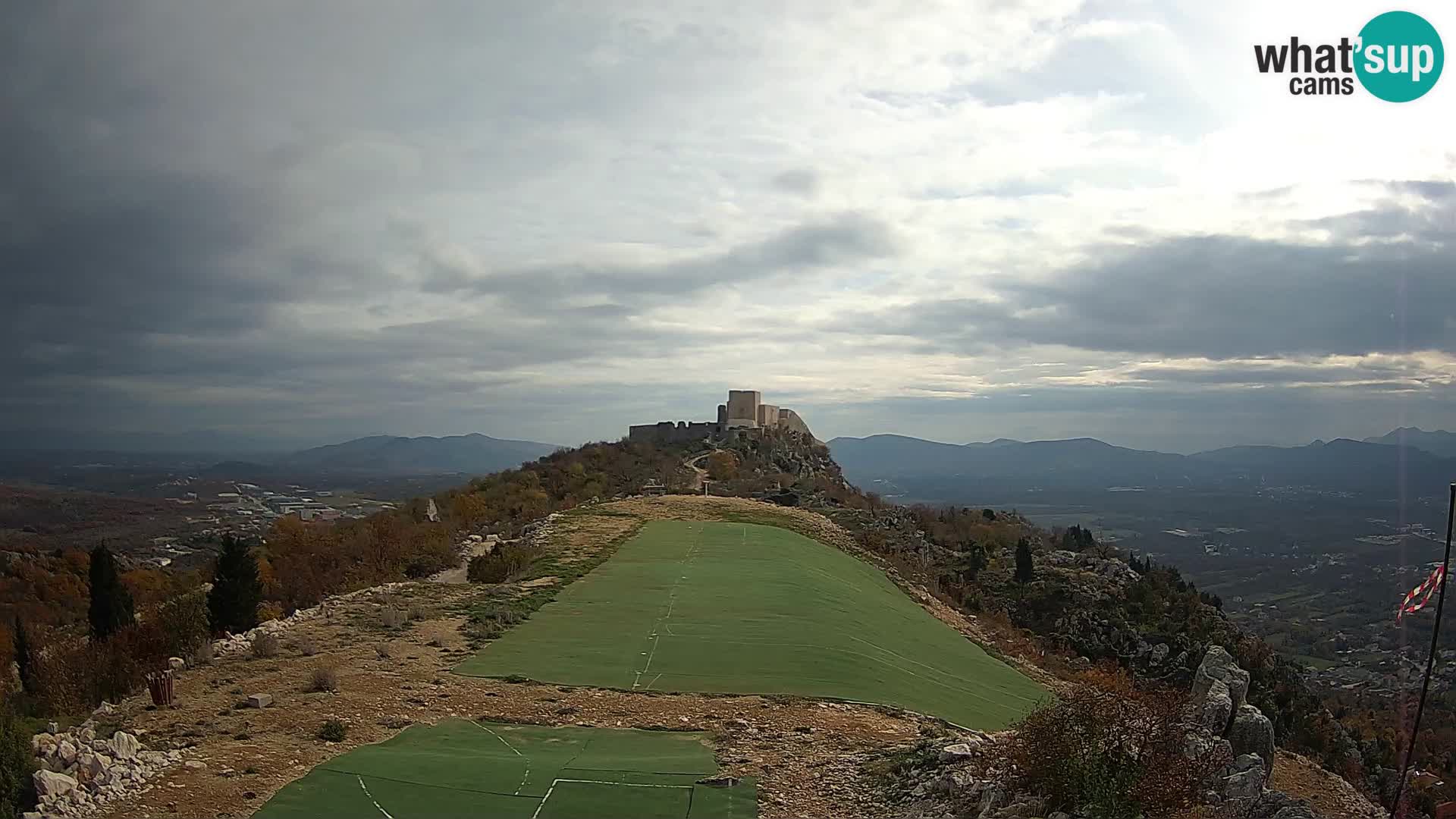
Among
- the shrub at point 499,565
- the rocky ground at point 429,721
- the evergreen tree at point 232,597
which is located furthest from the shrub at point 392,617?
the shrub at point 499,565

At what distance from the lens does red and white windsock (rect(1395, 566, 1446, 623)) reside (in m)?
8.56

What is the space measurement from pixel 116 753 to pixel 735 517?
27.2m

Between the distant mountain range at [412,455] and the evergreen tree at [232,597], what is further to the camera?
the distant mountain range at [412,455]

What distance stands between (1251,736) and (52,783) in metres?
12.1

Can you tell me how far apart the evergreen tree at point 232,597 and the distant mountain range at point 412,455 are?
134 m

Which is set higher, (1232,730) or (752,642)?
(1232,730)

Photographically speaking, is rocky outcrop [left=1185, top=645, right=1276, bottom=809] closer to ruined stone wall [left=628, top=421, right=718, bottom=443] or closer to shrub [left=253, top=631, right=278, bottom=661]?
shrub [left=253, top=631, right=278, bottom=661]

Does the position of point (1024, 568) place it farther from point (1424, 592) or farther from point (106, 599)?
point (106, 599)

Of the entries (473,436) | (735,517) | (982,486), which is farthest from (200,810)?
(473,436)

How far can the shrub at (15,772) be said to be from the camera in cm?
773

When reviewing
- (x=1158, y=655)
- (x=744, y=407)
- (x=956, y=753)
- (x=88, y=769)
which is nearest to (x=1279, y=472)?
(x=744, y=407)

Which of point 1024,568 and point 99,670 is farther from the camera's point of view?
point 1024,568

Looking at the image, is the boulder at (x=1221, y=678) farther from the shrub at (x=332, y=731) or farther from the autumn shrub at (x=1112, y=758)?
the shrub at (x=332, y=731)

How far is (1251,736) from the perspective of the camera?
978 cm
